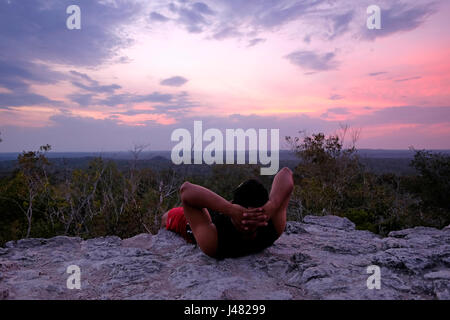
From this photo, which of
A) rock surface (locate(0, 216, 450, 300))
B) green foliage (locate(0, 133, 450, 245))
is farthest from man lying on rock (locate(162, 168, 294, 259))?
green foliage (locate(0, 133, 450, 245))

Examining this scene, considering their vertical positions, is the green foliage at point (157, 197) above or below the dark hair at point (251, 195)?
below

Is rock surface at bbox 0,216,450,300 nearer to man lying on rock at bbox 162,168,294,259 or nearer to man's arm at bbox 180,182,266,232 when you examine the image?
man lying on rock at bbox 162,168,294,259

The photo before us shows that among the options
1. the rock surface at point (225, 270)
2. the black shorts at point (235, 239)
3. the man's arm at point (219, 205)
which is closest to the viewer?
the rock surface at point (225, 270)

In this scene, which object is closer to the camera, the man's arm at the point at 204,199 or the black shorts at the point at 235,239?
the man's arm at the point at 204,199

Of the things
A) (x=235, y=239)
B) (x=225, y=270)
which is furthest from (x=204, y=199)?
(x=225, y=270)

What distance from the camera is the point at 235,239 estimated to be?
2598 millimetres

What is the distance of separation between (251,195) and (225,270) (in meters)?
0.63

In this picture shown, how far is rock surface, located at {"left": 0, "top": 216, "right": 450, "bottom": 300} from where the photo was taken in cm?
205

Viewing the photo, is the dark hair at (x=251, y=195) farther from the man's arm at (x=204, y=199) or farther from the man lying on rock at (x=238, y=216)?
the man's arm at (x=204, y=199)

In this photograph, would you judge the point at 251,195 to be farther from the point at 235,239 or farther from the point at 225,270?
the point at 225,270

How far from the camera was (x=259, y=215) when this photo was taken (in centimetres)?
238

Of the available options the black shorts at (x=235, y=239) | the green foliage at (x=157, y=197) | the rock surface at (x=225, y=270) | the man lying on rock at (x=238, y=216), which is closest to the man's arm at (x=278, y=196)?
the man lying on rock at (x=238, y=216)

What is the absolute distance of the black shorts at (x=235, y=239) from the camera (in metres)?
2.56
